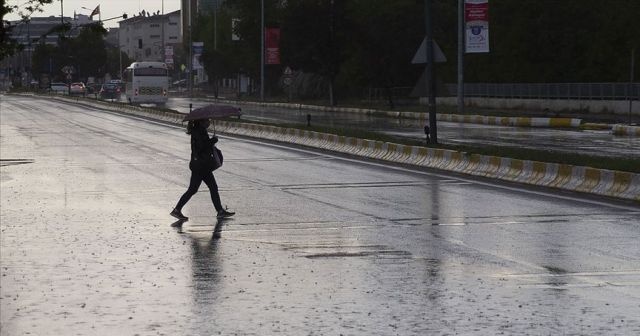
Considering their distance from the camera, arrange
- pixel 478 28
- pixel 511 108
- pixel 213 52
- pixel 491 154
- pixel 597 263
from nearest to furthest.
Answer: pixel 597 263 < pixel 491 154 < pixel 478 28 < pixel 511 108 < pixel 213 52

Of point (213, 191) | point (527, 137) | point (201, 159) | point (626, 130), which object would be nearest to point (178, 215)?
point (213, 191)

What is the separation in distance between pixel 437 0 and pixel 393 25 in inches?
680

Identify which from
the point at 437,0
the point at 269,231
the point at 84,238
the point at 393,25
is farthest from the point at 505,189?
the point at 437,0

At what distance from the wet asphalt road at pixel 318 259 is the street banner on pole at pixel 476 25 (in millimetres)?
28708

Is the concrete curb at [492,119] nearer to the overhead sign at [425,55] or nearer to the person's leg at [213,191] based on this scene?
the overhead sign at [425,55]

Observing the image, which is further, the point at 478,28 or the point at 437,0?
the point at 437,0

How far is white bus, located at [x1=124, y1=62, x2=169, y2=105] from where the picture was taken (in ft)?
287

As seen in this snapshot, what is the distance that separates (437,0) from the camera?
96.8 metres

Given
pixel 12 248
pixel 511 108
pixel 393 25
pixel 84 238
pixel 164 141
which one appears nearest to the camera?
pixel 12 248

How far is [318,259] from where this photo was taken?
43.3ft

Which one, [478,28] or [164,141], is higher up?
[478,28]

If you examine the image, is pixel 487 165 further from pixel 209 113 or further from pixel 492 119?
pixel 492 119

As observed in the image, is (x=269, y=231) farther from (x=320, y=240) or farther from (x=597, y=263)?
(x=597, y=263)

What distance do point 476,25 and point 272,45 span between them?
38.9 metres
